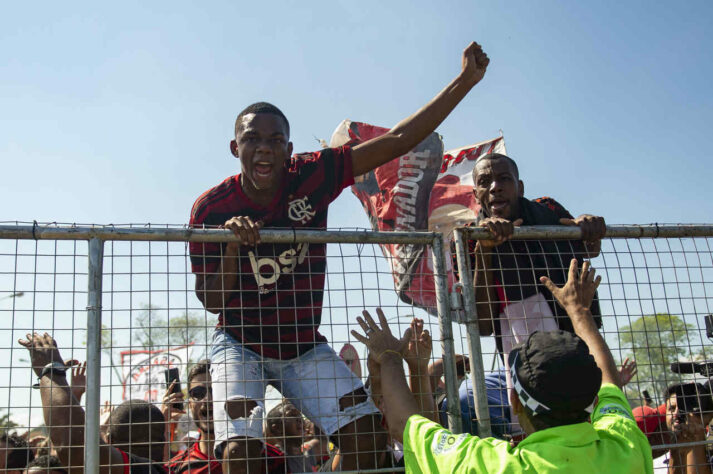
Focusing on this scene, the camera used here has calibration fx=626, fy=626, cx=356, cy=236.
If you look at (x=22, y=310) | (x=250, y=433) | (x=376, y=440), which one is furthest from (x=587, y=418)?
(x=22, y=310)

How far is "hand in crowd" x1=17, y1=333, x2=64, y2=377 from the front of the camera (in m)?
2.98

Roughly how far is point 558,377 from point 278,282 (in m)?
1.75

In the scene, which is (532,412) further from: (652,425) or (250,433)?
(652,425)

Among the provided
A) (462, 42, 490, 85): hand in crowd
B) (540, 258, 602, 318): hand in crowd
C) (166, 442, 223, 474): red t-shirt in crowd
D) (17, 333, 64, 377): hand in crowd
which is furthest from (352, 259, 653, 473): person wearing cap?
(462, 42, 490, 85): hand in crowd

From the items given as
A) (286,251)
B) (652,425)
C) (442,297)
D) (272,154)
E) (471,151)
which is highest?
(471,151)

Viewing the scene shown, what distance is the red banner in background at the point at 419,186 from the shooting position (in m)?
9.34

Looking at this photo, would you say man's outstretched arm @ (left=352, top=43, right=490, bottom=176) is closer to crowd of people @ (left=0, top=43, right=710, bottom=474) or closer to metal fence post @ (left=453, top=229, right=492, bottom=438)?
crowd of people @ (left=0, top=43, right=710, bottom=474)

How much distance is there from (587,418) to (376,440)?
116cm

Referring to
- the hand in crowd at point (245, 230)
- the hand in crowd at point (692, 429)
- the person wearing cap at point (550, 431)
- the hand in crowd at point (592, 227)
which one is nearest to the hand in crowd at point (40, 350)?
the hand in crowd at point (245, 230)

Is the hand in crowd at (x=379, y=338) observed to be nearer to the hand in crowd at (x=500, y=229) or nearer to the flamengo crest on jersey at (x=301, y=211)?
the hand in crowd at (x=500, y=229)

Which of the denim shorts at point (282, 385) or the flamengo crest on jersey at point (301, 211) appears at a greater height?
the flamengo crest on jersey at point (301, 211)

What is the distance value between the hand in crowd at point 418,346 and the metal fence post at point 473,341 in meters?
0.21

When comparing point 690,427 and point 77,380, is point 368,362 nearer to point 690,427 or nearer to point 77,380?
point 77,380

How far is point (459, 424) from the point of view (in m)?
3.02
